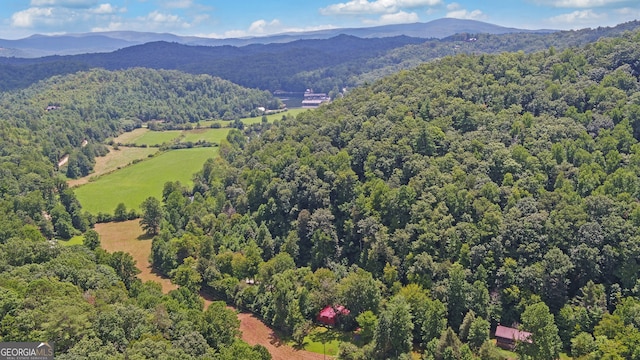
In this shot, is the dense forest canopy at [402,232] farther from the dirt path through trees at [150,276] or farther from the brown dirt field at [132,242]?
the brown dirt field at [132,242]

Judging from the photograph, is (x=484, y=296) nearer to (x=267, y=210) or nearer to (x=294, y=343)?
(x=294, y=343)

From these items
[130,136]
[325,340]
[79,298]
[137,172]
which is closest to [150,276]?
[79,298]

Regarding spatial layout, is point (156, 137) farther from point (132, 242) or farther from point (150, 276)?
point (150, 276)

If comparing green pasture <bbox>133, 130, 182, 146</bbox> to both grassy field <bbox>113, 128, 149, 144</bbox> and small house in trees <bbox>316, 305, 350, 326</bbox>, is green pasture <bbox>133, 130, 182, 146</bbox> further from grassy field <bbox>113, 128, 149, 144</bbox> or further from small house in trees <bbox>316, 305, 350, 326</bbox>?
small house in trees <bbox>316, 305, 350, 326</bbox>

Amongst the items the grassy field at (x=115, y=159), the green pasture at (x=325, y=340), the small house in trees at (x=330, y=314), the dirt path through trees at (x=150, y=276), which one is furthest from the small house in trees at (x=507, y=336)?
the grassy field at (x=115, y=159)

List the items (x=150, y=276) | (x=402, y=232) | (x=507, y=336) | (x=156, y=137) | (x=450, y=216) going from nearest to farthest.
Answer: (x=507, y=336) → (x=450, y=216) → (x=402, y=232) → (x=150, y=276) → (x=156, y=137)
